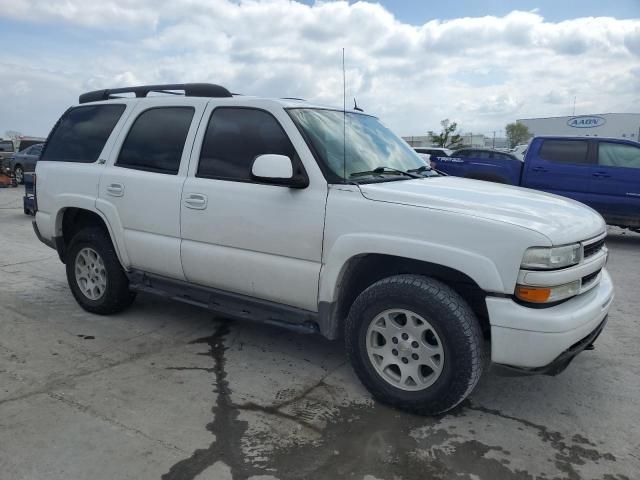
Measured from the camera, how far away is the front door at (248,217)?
3451 millimetres

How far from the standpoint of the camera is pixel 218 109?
402 cm

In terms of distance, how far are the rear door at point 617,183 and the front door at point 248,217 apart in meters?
7.85

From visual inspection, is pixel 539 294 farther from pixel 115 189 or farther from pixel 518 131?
pixel 518 131

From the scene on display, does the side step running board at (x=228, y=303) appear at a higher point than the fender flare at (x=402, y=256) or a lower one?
lower

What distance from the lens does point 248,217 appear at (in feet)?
11.9

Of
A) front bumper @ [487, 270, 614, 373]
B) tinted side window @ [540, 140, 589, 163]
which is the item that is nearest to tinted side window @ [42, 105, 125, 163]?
front bumper @ [487, 270, 614, 373]

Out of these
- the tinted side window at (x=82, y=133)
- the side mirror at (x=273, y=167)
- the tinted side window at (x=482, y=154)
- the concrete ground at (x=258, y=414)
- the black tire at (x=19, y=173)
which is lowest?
the concrete ground at (x=258, y=414)

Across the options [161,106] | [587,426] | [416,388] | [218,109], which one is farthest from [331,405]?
[161,106]

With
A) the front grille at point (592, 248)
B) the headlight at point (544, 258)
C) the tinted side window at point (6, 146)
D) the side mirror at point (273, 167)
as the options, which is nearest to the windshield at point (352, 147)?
the side mirror at point (273, 167)

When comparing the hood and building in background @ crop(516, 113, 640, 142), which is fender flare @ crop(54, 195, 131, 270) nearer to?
the hood

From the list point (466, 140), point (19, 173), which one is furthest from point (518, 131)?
point (19, 173)

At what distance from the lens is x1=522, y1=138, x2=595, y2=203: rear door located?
9.67 m

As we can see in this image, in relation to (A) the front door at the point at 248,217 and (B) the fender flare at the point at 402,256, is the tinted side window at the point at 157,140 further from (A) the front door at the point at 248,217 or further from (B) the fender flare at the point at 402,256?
(B) the fender flare at the point at 402,256

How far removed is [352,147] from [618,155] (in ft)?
25.6
